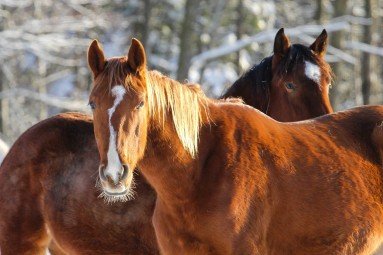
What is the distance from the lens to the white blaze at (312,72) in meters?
6.08

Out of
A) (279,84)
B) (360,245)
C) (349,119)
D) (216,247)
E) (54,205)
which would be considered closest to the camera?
(216,247)

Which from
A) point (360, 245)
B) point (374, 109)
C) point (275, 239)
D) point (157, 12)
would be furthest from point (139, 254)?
point (157, 12)

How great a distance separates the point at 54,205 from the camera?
564cm

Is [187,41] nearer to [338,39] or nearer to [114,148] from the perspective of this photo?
[338,39]

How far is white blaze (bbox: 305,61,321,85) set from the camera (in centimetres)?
608

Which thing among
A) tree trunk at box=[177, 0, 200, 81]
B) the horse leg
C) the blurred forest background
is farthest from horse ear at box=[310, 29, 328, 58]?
tree trunk at box=[177, 0, 200, 81]

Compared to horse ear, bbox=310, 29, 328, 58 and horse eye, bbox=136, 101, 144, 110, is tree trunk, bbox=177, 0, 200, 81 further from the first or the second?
horse eye, bbox=136, 101, 144, 110

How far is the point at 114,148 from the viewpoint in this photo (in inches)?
158

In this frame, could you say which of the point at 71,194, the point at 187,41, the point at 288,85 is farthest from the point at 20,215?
the point at 187,41

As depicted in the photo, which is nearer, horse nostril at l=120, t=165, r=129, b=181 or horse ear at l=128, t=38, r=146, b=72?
horse nostril at l=120, t=165, r=129, b=181

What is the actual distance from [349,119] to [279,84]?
3.50ft

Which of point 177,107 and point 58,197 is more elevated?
point 177,107

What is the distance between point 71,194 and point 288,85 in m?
1.96

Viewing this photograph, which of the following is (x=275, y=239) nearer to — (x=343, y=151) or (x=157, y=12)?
(x=343, y=151)
